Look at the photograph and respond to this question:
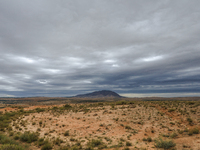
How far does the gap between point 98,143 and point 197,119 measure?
1954 centimetres

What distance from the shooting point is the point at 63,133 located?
1877 cm

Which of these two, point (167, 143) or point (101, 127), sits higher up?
point (167, 143)

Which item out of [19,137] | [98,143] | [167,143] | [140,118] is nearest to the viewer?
[167,143]

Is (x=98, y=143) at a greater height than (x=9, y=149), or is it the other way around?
(x=9, y=149)

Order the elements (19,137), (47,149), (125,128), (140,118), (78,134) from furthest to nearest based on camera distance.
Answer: (140,118) → (125,128) → (78,134) → (19,137) → (47,149)

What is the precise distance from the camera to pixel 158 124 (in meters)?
21.2

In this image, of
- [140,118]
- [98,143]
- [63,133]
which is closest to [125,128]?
[140,118]

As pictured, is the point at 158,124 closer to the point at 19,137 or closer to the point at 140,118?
the point at 140,118

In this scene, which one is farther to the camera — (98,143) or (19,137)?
(19,137)

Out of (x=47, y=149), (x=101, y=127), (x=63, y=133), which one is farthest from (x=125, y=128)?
(x=47, y=149)

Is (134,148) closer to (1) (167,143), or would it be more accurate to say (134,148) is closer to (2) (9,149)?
(1) (167,143)

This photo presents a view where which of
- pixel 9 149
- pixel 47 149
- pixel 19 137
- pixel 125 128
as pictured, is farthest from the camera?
pixel 125 128

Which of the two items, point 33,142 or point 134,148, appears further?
point 33,142

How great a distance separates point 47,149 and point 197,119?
998 inches
